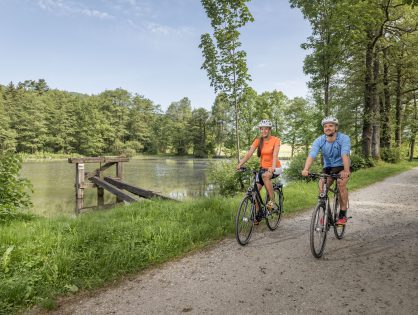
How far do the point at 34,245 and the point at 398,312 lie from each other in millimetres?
5153

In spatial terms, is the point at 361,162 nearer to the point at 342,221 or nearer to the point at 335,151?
the point at 342,221

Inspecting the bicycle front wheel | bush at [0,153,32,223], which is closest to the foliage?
the bicycle front wheel

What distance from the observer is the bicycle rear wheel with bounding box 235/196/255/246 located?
5.50 m

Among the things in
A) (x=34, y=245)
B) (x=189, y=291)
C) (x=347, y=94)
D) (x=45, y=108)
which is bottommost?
(x=189, y=291)

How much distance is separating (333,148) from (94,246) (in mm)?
4615

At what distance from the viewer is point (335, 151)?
5.38 metres

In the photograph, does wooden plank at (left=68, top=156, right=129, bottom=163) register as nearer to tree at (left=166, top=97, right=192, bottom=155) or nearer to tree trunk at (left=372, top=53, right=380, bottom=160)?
tree trunk at (left=372, top=53, right=380, bottom=160)

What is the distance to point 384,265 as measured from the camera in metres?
4.55

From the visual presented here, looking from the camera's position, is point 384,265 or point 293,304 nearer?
point 293,304

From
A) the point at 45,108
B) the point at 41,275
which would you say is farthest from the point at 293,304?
the point at 45,108

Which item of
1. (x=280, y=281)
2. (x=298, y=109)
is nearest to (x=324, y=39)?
(x=280, y=281)

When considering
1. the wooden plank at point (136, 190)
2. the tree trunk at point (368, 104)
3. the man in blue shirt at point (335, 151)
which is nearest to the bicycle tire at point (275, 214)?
the man in blue shirt at point (335, 151)

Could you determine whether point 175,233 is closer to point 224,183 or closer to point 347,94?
point 224,183

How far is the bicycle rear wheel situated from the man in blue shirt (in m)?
1.37
